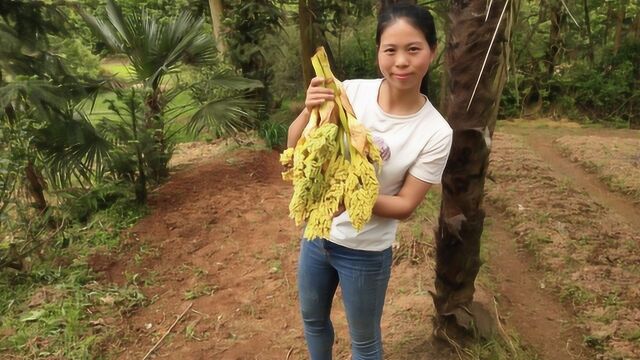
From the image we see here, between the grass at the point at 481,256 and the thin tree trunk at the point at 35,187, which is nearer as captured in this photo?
the grass at the point at 481,256

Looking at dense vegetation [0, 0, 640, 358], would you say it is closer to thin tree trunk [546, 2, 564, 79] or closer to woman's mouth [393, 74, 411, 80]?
woman's mouth [393, 74, 411, 80]

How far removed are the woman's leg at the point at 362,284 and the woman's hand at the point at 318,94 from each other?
1.60 ft

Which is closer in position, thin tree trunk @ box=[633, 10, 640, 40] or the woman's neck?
the woman's neck

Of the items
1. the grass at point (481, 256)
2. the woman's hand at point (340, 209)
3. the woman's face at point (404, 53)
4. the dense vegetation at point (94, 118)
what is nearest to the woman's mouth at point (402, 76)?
the woman's face at point (404, 53)

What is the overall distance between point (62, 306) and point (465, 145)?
266 centimetres

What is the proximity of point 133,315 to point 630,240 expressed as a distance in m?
3.94

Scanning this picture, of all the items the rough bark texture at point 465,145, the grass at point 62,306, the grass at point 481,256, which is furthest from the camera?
the grass at point 62,306

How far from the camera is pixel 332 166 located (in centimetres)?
158

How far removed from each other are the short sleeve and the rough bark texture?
0.53 m

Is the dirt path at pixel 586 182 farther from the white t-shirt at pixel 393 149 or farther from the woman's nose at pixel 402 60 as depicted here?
the woman's nose at pixel 402 60

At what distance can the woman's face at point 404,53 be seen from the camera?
5.02 feet

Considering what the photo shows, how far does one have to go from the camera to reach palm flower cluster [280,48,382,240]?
4.91 ft

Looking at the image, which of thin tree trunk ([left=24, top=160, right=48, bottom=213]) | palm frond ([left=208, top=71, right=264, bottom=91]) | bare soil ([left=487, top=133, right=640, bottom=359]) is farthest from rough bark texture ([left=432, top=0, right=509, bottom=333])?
thin tree trunk ([left=24, top=160, right=48, bottom=213])

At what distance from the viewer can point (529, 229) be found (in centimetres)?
443
